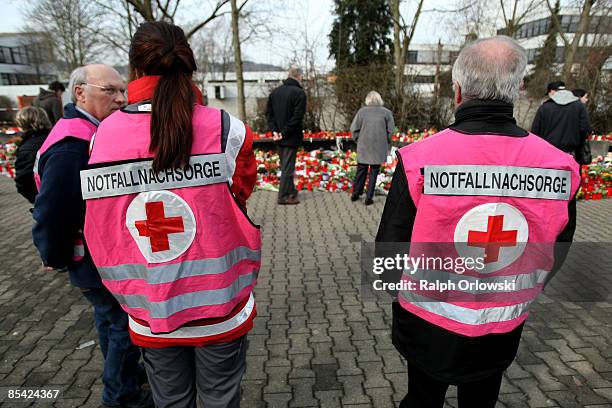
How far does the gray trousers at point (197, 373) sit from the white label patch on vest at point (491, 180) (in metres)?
1.04

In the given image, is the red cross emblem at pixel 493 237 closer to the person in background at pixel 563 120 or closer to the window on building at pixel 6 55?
the person in background at pixel 563 120

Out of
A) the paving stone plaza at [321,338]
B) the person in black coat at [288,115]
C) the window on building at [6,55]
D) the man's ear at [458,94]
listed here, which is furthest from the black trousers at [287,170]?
the window on building at [6,55]

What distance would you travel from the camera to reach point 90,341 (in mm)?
3365

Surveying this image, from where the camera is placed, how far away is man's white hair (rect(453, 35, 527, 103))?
5.05ft

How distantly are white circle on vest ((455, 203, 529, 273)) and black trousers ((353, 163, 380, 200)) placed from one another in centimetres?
548

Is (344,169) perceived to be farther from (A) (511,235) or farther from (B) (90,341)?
(A) (511,235)

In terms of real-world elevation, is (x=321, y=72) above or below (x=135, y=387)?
above

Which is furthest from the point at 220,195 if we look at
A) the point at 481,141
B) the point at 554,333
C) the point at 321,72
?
the point at 321,72

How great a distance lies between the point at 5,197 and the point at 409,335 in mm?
9289

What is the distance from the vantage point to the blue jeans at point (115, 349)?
7.77 ft

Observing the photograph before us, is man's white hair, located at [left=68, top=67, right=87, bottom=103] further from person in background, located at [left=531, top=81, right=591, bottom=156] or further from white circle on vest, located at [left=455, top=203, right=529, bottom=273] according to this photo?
person in background, located at [left=531, top=81, right=591, bottom=156]

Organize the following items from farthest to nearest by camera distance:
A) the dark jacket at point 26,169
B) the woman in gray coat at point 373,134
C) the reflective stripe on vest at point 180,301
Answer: the woman in gray coat at point 373,134, the dark jacket at point 26,169, the reflective stripe on vest at point 180,301

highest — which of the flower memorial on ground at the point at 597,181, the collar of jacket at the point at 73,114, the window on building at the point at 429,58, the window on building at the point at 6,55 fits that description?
the window on building at the point at 6,55

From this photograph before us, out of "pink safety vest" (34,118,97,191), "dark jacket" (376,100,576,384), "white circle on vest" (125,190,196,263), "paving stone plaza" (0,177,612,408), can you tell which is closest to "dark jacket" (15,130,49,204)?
"paving stone plaza" (0,177,612,408)
